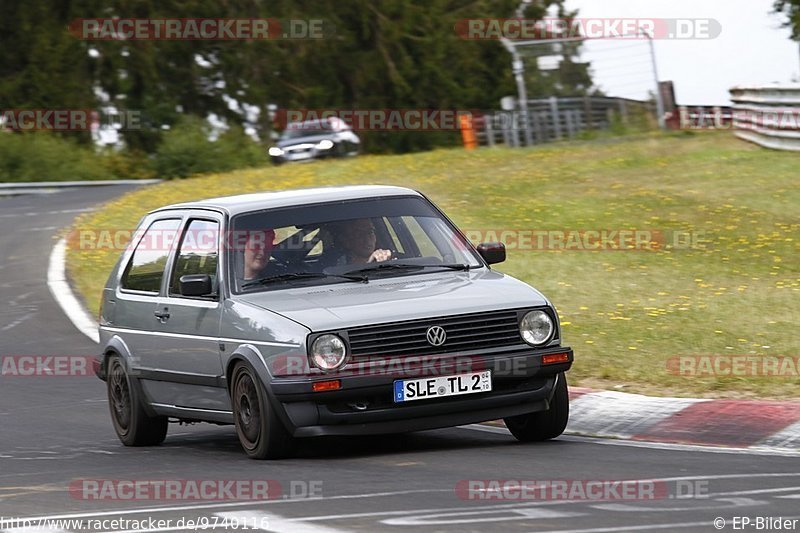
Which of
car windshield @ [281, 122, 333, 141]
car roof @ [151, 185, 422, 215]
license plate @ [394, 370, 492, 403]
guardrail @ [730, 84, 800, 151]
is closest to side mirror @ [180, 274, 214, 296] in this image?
car roof @ [151, 185, 422, 215]

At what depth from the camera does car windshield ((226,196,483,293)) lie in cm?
952

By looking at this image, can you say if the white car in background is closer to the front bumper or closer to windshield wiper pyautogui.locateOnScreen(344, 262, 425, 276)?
windshield wiper pyautogui.locateOnScreen(344, 262, 425, 276)

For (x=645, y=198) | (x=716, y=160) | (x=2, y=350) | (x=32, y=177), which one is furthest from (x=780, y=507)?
(x=32, y=177)

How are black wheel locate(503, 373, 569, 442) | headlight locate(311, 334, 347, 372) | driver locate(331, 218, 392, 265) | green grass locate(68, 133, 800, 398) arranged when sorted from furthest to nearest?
1. green grass locate(68, 133, 800, 398)
2. driver locate(331, 218, 392, 265)
3. black wheel locate(503, 373, 569, 442)
4. headlight locate(311, 334, 347, 372)

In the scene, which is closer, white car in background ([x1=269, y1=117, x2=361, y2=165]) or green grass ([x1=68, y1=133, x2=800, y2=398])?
green grass ([x1=68, y1=133, x2=800, y2=398])

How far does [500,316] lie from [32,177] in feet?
112

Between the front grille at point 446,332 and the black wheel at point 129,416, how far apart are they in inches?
93.0

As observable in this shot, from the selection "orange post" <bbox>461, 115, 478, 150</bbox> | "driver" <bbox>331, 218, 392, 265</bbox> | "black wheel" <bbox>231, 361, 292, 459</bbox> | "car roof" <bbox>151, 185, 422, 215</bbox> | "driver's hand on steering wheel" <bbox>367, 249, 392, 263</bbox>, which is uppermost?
"car roof" <bbox>151, 185, 422, 215</bbox>

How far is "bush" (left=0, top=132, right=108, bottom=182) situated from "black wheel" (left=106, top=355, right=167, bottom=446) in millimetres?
31214

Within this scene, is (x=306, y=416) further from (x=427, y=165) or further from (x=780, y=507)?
(x=427, y=165)

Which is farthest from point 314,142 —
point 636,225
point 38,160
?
point 636,225

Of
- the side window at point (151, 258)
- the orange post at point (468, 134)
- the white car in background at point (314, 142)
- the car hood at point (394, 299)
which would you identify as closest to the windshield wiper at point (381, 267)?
the car hood at point (394, 299)

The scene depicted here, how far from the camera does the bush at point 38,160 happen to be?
41.7m

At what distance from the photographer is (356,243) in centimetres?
974
